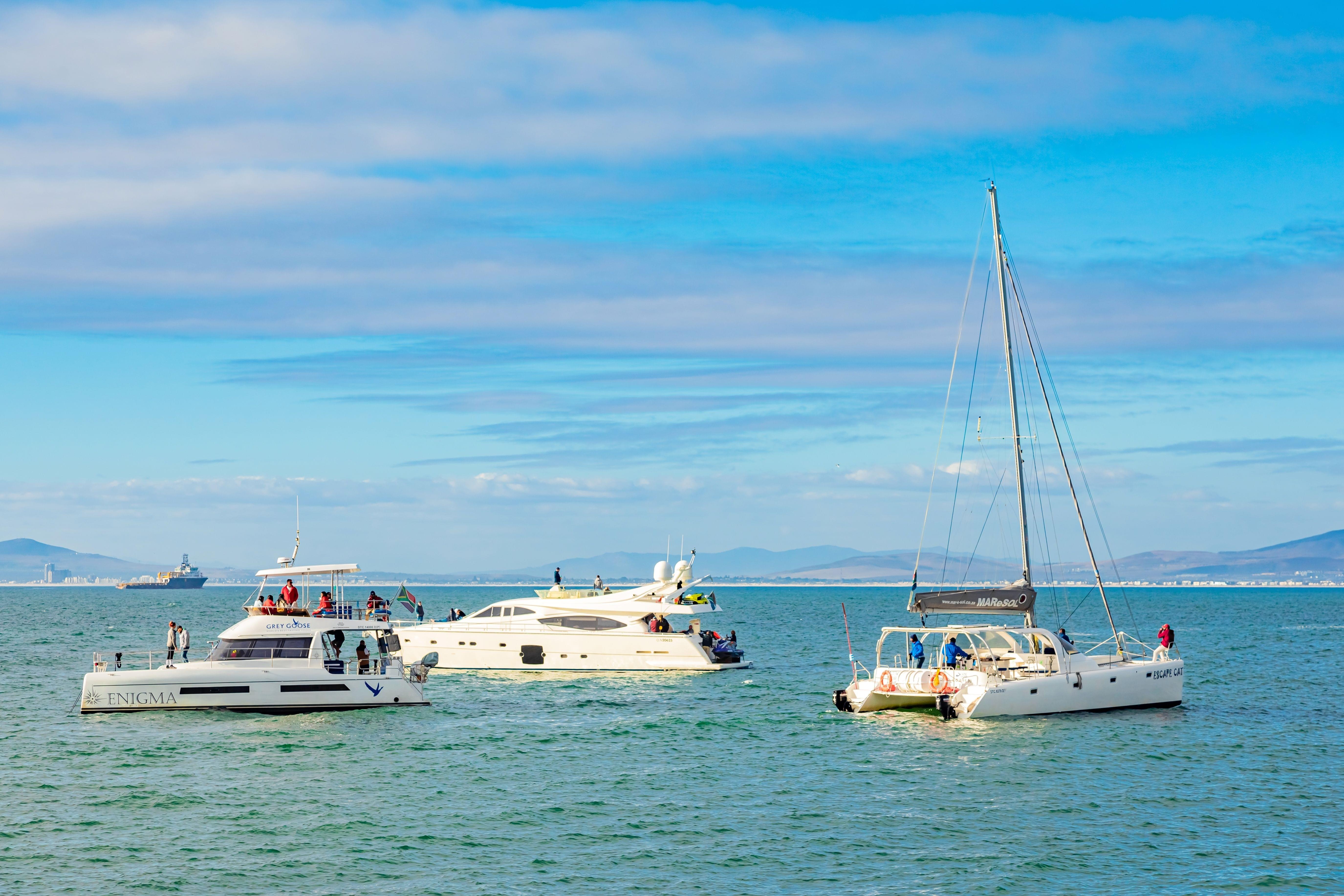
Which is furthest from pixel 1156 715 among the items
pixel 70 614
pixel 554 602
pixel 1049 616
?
pixel 70 614

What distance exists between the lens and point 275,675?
39594mm

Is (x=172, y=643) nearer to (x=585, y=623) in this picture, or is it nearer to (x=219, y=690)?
(x=219, y=690)

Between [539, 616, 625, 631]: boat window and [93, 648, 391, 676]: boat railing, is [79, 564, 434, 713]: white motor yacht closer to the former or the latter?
[93, 648, 391, 676]: boat railing

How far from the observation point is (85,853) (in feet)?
77.1

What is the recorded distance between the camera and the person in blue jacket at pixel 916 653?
40656mm

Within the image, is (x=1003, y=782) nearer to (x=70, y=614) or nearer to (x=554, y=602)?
(x=554, y=602)

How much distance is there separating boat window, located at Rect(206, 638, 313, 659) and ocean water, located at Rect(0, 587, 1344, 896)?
1835mm

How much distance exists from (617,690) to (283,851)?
26.2 m

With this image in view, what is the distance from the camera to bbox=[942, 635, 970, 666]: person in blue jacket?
1566 inches

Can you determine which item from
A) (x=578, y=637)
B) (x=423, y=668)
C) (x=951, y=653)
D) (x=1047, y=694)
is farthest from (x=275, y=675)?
(x=1047, y=694)

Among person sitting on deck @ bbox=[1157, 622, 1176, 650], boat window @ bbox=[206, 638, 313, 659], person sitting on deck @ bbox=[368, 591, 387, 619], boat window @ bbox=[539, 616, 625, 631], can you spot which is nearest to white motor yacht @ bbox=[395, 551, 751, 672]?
boat window @ bbox=[539, 616, 625, 631]

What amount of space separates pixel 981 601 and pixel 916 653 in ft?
8.80

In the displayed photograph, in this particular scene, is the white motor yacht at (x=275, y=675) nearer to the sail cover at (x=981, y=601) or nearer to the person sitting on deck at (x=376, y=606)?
the person sitting on deck at (x=376, y=606)

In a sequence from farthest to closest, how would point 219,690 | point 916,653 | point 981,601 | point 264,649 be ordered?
point 981,601 → point 916,653 → point 264,649 → point 219,690
